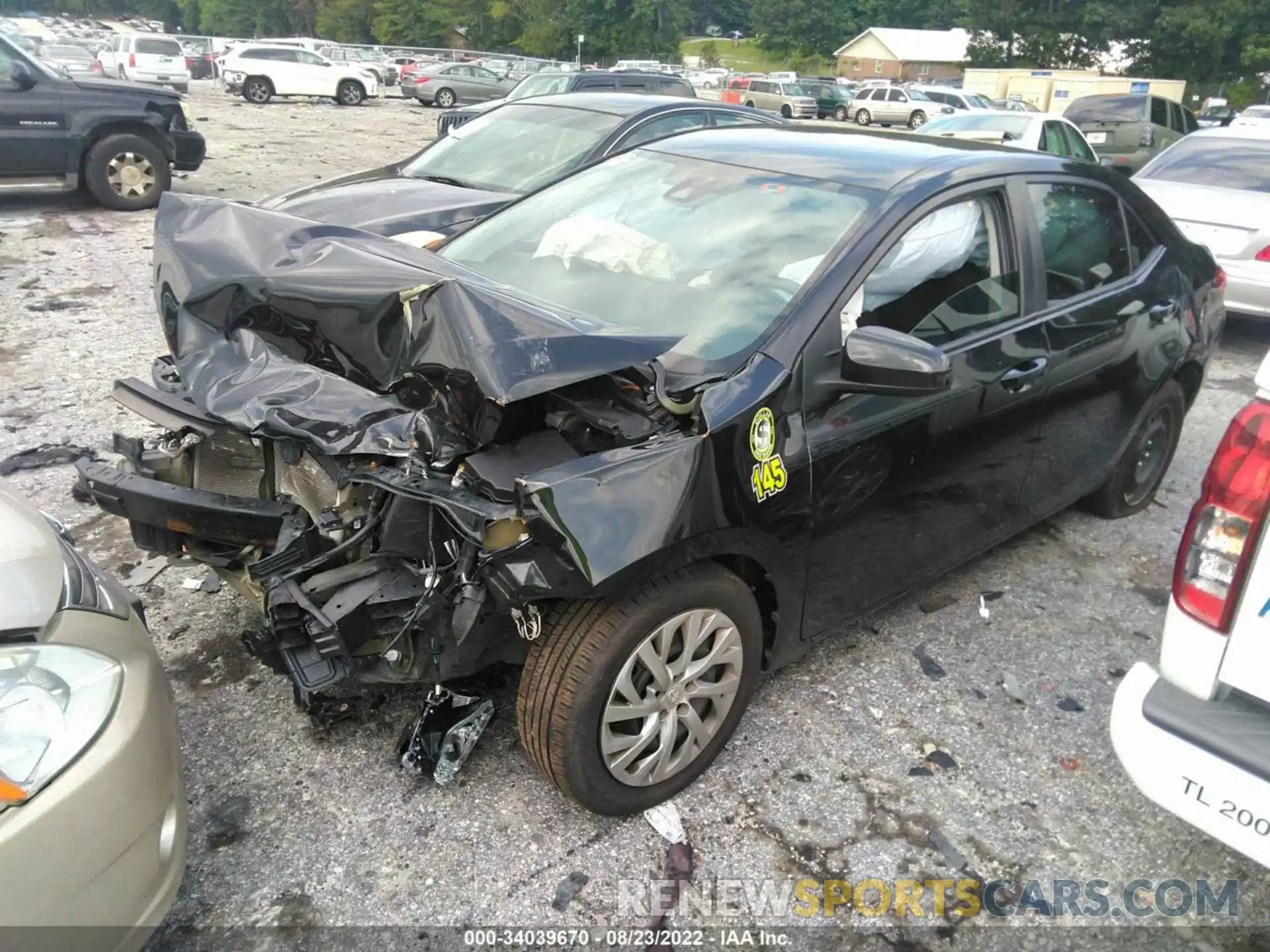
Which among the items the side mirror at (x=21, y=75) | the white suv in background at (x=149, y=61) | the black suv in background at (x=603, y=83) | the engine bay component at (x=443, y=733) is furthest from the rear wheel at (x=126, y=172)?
the white suv in background at (x=149, y=61)

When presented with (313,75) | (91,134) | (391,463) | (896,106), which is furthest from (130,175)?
(896,106)

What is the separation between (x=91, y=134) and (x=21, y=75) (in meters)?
0.74

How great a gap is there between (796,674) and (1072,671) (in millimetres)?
1052

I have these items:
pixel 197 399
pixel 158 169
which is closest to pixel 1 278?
pixel 158 169

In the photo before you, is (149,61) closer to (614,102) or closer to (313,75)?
(313,75)

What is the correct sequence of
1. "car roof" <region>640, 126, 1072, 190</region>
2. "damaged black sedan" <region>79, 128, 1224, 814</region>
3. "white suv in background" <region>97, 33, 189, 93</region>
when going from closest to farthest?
"damaged black sedan" <region>79, 128, 1224, 814</region> < "car roof" <region>640, 126, 1072, 190</region> < "white suv in background" <region>97, 33, 189, 93</region>

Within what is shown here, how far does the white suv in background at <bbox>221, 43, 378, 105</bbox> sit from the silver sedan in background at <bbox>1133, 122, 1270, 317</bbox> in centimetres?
2580

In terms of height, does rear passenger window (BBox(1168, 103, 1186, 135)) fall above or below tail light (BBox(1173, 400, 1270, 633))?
above

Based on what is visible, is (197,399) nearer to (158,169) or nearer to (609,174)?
(609,174)

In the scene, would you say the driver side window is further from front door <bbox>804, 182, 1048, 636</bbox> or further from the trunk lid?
the trunk lid

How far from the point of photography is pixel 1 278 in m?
7.26

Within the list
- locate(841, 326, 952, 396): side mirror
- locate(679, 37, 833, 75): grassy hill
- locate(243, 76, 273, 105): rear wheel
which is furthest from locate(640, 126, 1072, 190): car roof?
locate(679, 37, 833, 75): grassy hill

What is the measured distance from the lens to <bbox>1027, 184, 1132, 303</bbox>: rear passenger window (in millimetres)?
3361

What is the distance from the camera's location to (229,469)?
2.80 metres
